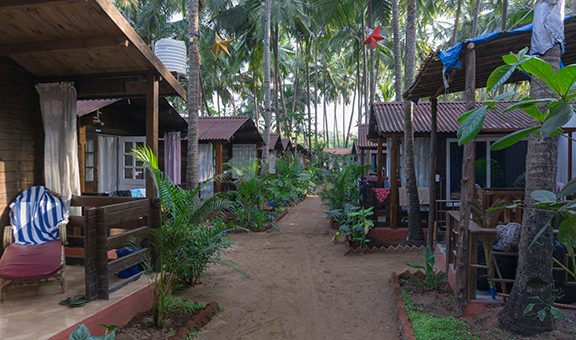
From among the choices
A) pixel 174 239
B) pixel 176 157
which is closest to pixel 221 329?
pixel 174 239

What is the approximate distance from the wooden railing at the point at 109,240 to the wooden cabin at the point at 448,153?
5.38 meters

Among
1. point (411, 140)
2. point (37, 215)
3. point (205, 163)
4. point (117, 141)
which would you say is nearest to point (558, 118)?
point (37, 215)

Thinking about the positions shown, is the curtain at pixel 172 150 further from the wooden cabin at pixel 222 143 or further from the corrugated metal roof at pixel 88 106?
the corrugated metal roof at pixel 88 106

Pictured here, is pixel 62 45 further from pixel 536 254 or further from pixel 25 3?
pixel 536 254

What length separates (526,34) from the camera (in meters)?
4.36

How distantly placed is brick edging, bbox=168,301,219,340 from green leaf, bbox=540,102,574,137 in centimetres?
358

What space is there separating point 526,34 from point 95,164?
815 centimetres

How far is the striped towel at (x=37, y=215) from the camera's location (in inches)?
191

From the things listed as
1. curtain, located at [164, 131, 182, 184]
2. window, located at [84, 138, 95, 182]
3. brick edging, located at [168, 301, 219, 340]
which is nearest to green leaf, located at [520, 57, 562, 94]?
brick edging, located at [168, 301, 219, 340]

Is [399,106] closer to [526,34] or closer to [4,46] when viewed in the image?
[526,34]

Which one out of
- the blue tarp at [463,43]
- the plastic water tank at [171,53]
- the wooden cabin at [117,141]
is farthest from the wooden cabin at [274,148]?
the blue tarp at [463,43]

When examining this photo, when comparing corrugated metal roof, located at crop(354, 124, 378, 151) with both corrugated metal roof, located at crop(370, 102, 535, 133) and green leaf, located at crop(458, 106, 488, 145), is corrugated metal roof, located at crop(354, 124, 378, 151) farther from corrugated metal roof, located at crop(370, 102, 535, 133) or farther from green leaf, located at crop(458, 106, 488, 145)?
green leaf, located at crop(458, 106, 488, 145)

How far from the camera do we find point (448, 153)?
999 cm

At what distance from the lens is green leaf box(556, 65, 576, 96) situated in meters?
1.36
